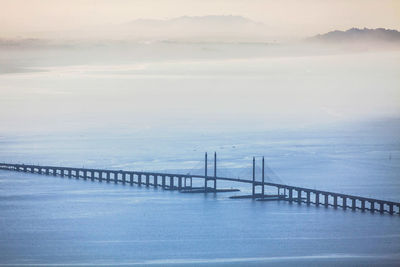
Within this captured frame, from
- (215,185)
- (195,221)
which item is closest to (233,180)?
(215,185)

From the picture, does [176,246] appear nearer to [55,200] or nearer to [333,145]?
[55,200]

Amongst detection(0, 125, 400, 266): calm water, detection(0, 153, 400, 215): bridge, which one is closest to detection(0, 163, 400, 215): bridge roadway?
detection(0, 153, 400, 215): bridge

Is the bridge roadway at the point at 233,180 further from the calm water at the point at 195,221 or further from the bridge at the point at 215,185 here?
the calm water at the point at 195,221

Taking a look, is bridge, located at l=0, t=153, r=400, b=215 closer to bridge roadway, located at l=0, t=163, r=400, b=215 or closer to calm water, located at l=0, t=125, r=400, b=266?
bridge roadway, located at l=0, t=163, r=400, b=215

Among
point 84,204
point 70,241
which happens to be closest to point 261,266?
point 70,241

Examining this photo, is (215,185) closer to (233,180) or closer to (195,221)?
(233,180)

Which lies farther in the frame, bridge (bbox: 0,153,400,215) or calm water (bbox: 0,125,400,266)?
bridge (bbox: 0,153,400,215)

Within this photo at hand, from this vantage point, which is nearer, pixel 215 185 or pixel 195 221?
pixel 195 221
